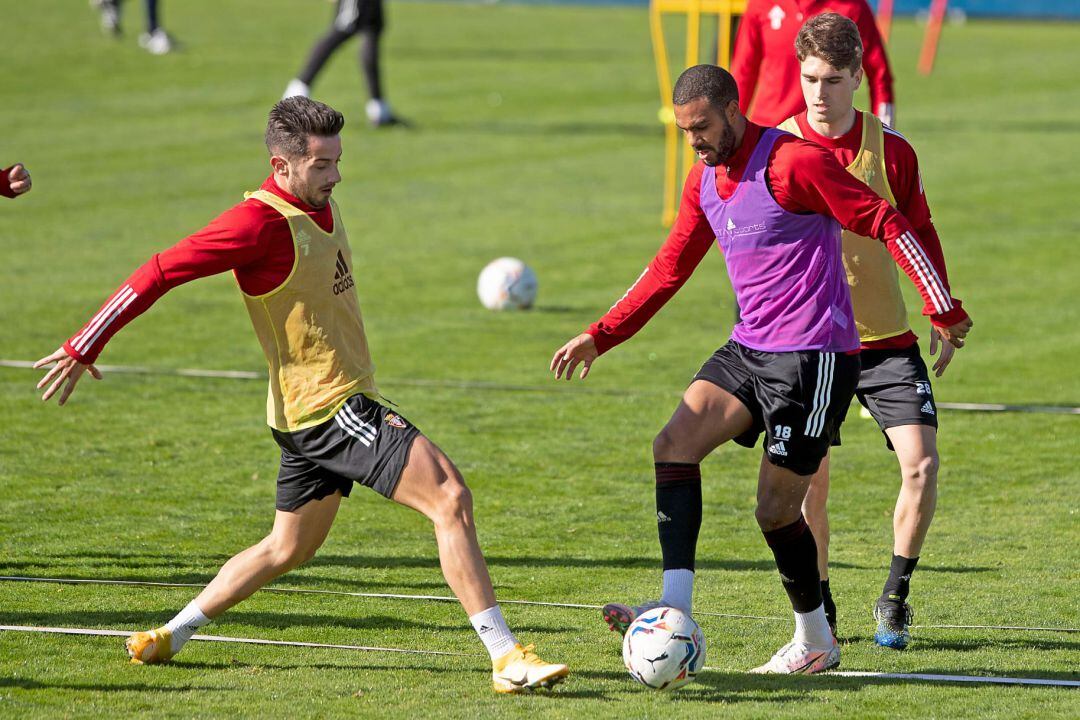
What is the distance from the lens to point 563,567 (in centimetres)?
712

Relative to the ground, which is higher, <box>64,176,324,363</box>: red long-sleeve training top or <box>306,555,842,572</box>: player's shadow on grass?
<box>64,176,324,363</box>: red long-sleeve training top

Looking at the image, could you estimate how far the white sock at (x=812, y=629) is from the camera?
569 centimetres

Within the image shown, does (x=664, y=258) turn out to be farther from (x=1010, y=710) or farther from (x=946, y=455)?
(x=946, y=455)

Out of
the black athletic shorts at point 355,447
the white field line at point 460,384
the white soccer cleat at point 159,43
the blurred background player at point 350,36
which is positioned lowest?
the white soccer cleat at point 159,43

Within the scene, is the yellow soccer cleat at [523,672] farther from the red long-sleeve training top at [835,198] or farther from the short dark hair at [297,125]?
the short dark hair at [297,125]

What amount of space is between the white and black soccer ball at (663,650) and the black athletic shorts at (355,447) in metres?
0.95

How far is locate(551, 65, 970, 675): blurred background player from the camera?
5.35m

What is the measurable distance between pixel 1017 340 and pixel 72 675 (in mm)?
8513

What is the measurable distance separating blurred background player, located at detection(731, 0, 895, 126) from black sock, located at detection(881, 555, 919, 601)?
4124 mm

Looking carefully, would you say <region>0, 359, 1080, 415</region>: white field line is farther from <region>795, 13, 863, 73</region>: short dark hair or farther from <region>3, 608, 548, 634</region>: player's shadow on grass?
<region>795, 13, 863, 73</region>: short dark hair

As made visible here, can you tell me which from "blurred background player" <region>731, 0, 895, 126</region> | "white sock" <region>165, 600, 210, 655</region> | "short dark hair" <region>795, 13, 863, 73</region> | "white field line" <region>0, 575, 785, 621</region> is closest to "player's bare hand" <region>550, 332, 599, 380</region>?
"white field line" <region>0, 575, 785, 621</region>

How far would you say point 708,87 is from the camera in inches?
210

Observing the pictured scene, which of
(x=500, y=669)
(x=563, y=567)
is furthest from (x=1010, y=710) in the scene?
(x=563, y=567)

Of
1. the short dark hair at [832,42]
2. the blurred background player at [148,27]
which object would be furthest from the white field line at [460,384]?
the blurred background player at [148,27]
